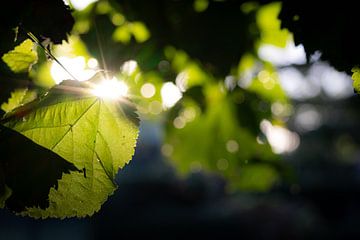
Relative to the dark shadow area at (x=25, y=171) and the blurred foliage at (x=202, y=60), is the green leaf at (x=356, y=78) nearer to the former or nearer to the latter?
the blurred foliage at (x=202, y=60)

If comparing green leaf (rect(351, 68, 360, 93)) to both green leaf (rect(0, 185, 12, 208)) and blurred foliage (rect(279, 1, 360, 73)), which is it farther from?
green leaf (rect(0, 185, 12, 208))

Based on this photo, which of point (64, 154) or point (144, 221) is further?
point (144, 221)

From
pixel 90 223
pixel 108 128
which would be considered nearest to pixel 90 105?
pixel 108 128

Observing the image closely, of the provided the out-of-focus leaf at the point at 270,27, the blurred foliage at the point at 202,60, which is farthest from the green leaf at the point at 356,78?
the out-of-focus leaf at the point at 270,27

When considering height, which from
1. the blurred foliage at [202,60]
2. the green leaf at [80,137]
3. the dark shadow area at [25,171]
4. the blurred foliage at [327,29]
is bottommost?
the dark shadow area at [25,171]

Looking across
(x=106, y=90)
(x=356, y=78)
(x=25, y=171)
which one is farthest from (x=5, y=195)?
(x=356, y=78)

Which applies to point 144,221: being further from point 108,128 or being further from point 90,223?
point 108,128

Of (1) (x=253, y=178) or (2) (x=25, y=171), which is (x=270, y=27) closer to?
(1) (x=253, y=178)
